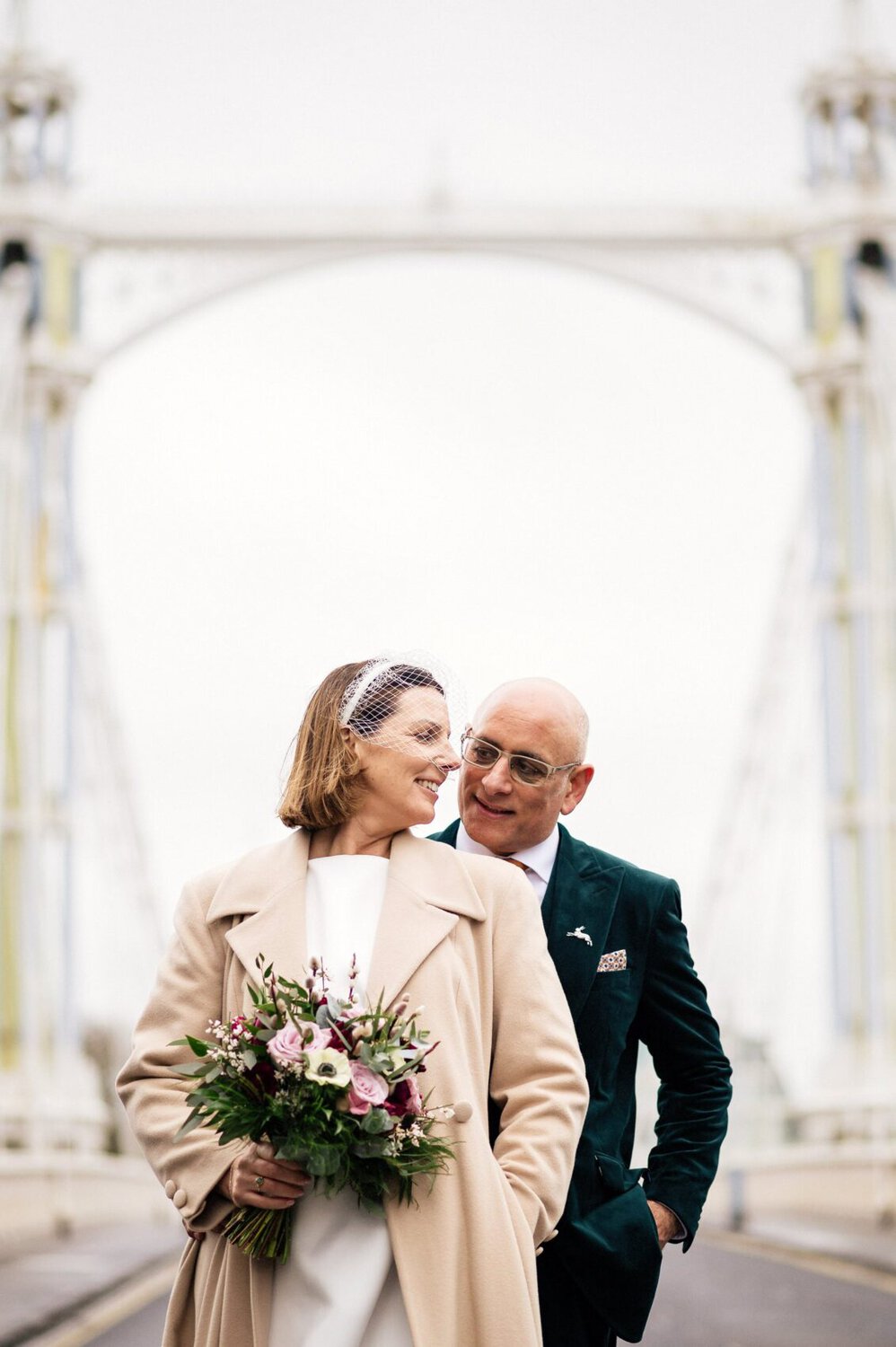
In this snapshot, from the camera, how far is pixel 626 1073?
9.54 feet

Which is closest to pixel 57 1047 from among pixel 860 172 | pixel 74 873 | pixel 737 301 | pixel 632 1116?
pixel 74 873

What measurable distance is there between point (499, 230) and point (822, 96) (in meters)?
2.21

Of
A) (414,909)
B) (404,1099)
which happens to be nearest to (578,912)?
(414,909)

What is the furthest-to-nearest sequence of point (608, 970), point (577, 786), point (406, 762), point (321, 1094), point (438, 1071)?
1. point (577, 786)
2. point (608, 970)
3. point (406, 762)
4. point (438, 1071)
5. point (321, 1094)

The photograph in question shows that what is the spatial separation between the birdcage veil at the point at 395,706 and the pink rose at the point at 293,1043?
41 cm

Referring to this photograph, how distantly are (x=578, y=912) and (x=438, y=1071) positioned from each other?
476 mm

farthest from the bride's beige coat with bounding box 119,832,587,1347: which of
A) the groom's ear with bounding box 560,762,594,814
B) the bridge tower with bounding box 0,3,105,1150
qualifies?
the bridge tower with bounding box 0,3,105,1150

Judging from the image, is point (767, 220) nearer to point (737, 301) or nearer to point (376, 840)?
point (737, 301)

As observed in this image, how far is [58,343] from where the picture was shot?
13422mm

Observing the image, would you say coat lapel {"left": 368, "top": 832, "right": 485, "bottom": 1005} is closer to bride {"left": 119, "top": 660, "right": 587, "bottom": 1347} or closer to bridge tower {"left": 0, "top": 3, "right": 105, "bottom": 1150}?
bride {"left": 119, "top": 660, "right": 587, "bottom": 1347}

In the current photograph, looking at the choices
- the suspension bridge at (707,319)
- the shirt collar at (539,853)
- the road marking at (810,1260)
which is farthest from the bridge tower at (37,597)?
the shirt collar at (539,853)

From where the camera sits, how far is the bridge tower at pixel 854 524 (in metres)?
12.8

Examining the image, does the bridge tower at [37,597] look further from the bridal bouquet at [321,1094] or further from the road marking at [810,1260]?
the bridal bouquet at [321,1094]

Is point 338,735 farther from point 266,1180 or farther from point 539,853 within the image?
point 266,1180
